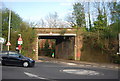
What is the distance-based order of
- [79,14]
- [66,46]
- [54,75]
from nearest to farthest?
[54,75] < [66,46] < [79,14]

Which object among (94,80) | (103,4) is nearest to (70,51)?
(103,4)

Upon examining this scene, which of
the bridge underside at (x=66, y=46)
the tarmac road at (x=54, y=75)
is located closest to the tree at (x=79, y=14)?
the bridge underside at (x=66, y=46)

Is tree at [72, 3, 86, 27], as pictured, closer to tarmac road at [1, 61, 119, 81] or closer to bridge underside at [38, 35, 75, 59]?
bridge underside at [38, 35, 75, 59]

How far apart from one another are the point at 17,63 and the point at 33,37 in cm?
1183

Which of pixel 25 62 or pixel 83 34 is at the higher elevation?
pixel 83 34

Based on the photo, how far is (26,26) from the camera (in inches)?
1059

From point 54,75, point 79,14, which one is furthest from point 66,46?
point 54,75

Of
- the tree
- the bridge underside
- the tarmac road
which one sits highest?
the tree

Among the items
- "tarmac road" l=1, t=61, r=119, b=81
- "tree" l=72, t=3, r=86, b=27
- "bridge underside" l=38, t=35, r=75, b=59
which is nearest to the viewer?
"tarmac road" l=1, t=61, r=119, b=81

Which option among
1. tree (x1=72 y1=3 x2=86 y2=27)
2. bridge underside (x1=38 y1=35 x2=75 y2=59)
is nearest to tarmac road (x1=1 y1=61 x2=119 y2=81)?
bridge underside (x1=38 y1=35 x2=75 y2=59)

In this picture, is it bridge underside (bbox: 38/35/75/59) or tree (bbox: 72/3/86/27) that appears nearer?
bridge underside (bbox: 38/35/75/59)

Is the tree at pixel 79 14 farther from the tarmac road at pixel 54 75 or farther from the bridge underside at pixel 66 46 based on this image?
the tarmac road at pixel 54 75

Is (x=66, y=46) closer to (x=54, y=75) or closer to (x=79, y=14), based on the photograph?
(x=79, y=14)

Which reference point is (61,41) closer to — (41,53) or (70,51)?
(70,51)
